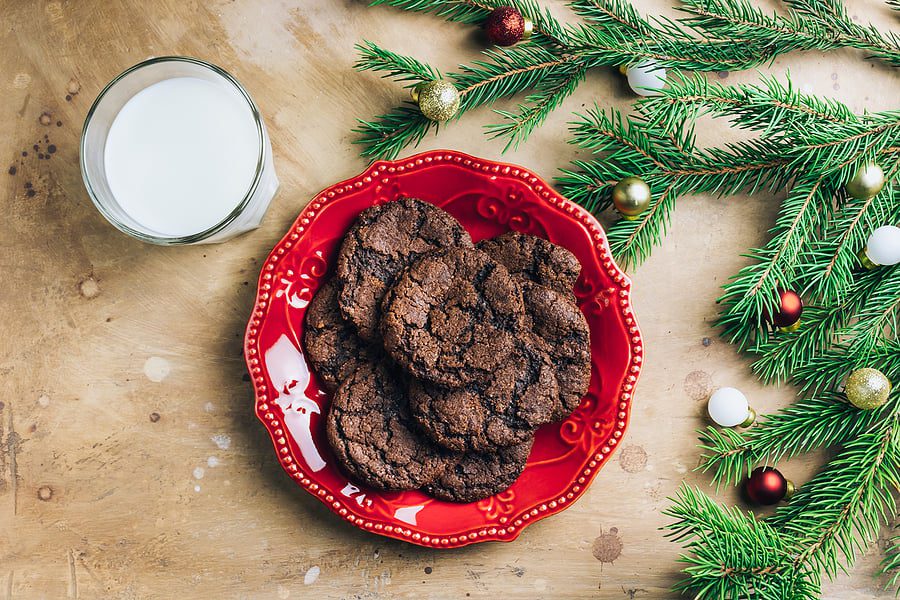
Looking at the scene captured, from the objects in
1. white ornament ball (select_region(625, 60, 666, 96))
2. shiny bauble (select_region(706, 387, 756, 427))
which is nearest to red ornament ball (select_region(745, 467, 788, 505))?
shiny bauble (select_region(706, 387, 756, 427))

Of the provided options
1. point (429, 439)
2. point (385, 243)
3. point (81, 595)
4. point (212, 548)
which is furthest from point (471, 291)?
point (81, 595)

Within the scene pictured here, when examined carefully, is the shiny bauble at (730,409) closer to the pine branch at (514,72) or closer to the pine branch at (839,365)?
the pine branch at (839,365)

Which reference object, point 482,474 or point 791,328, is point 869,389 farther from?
point 482,474

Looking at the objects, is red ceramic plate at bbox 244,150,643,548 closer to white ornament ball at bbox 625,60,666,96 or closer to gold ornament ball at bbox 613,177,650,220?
gold ornament ball at bbox 613,177,650,220

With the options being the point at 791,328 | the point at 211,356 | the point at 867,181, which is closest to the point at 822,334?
the point at 791,328

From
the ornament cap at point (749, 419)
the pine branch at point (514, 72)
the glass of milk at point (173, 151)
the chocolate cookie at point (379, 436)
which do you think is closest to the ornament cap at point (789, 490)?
the ornament cap at point (749, 419)

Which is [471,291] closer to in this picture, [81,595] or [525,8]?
[525,8]
